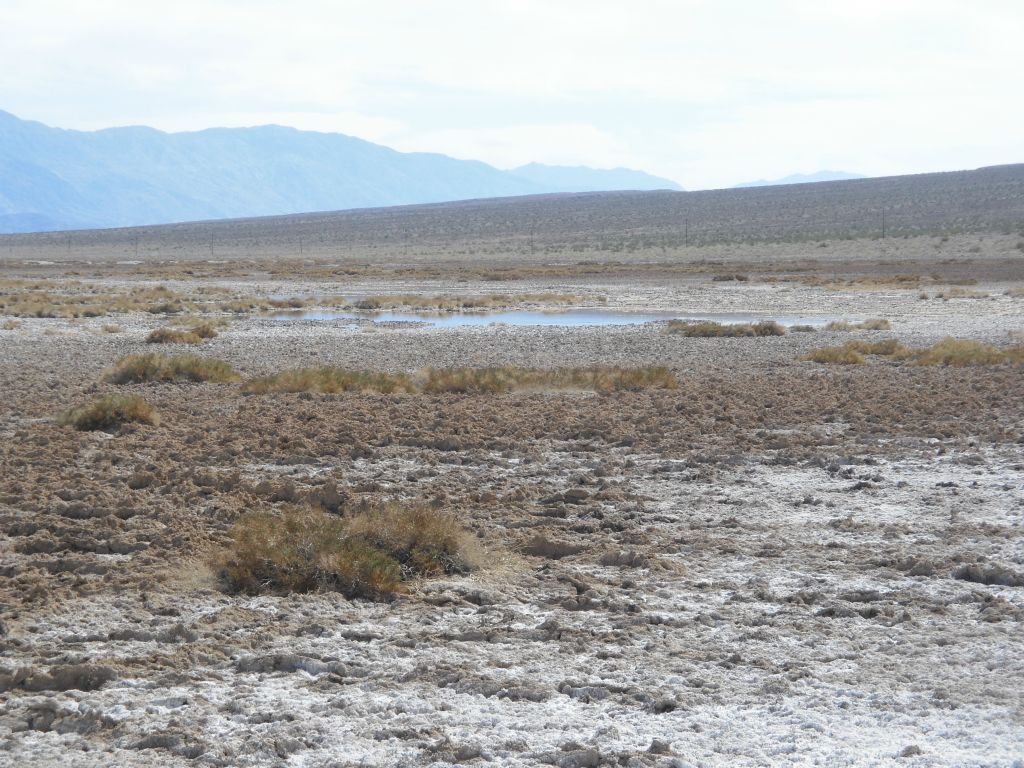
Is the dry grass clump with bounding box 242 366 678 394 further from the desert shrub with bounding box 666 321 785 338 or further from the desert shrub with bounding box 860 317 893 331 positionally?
the desert shrub with bounding box 860 317 893 331

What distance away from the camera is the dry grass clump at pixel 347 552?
26.4 feet

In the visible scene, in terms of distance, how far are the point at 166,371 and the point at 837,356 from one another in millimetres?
12550

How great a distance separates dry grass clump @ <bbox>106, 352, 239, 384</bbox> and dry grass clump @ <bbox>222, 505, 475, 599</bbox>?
11129 mm

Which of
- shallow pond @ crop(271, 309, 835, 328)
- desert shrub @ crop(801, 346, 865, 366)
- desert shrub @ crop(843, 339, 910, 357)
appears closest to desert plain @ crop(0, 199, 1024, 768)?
desert shrub @ crop(801, 346, 865, 366)

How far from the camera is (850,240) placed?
3125 inches

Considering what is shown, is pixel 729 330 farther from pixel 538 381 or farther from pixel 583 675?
pixel 583 675

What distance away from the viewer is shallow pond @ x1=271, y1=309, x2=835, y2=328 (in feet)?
116

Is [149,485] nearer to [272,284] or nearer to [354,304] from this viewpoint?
[354,304]

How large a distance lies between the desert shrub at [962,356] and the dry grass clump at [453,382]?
20.0 ft

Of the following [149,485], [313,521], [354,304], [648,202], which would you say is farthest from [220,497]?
[648,202]

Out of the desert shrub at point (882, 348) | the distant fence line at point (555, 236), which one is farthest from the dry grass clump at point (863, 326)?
the distant fence line at point (555, 236)

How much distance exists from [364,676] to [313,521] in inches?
111

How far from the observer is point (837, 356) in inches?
899

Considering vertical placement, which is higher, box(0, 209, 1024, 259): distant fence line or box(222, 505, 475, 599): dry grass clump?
box(0, 209, 1024, 259): distant fence line
